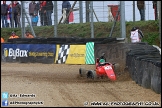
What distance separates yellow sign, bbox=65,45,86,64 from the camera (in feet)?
53.8

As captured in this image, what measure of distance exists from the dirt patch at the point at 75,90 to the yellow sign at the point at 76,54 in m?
3.84

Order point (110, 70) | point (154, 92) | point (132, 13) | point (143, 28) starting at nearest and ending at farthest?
point (154, 92)
point (110, 70)
point (132, 13)
point (143, 28)

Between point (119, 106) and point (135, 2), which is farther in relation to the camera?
point (135, 2)

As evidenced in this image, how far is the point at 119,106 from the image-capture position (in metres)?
7.47

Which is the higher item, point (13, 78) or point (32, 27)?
point (32, 27)

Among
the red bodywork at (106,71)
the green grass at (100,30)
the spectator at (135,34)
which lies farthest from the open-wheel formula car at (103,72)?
the green grass at (100,30)

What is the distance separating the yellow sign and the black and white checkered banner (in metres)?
0.13

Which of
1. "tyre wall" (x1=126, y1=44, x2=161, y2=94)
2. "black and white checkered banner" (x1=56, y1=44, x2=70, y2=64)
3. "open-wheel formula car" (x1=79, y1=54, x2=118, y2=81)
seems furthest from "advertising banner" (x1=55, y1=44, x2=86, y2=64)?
"open-wheel formula car" (x1=79, y1=54, x2=118, y2=81)

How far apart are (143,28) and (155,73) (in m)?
11.2

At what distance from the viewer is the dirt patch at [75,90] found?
25.9 ft

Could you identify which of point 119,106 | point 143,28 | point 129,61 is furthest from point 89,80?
point 143,28

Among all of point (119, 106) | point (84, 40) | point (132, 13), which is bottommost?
point (119, 106)

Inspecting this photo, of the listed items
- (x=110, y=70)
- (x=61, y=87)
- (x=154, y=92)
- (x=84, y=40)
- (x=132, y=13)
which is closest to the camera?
(x=154, y=92)

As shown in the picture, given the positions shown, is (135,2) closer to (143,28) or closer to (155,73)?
(143,28)
